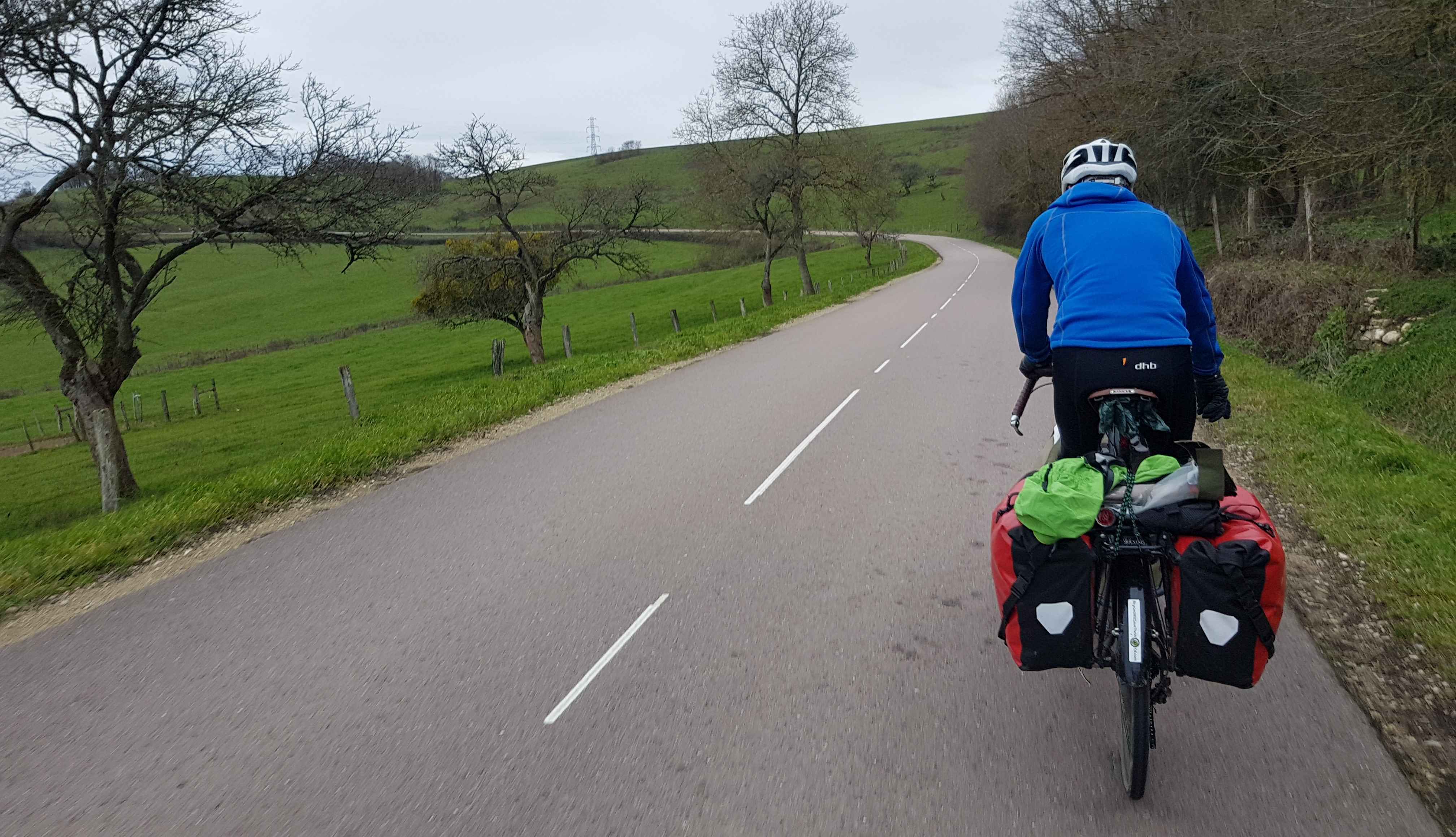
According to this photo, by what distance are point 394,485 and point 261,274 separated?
266ft

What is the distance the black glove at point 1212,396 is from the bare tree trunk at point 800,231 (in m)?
33.9

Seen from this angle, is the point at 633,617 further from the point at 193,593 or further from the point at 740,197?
the point at 740,197

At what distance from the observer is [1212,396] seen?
3.78 metres

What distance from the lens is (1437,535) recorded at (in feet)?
17.3

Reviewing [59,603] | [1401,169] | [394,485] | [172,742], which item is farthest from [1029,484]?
[1401,169]

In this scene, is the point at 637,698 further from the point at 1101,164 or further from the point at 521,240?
the point at 521,240

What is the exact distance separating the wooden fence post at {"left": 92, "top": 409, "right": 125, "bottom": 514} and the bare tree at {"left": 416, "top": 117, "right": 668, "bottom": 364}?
18466 mm

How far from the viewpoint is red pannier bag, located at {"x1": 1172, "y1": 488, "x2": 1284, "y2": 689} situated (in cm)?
276

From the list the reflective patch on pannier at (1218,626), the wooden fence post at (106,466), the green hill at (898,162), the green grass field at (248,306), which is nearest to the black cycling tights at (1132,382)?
the reflective patch on pannier at (1218,626)

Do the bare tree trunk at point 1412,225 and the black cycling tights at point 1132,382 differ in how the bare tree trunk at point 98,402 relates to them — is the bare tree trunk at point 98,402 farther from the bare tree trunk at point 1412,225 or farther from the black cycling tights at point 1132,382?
the bare tree trunk at point 1412,225

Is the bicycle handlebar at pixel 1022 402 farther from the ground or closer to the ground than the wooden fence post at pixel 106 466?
farther from the ground

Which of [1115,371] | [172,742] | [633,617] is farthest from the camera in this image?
[633,617]

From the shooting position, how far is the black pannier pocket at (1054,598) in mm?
2963

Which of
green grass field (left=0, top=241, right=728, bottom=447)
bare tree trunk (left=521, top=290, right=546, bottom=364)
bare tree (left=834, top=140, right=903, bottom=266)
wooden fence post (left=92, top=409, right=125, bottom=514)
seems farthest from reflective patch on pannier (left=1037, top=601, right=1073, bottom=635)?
green grass field (left=0, top=241, right=728, bottom=447)
